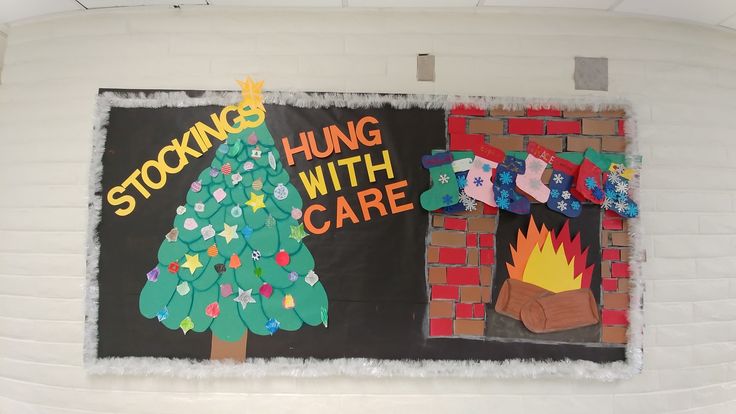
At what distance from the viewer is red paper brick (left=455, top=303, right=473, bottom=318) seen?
5.35 feet

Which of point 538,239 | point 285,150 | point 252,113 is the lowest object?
point 538,239

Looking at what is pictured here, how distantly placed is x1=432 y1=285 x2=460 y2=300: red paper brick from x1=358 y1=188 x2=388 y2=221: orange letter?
1.25 ft

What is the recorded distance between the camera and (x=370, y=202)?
1.66 m

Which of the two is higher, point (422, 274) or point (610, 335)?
point (422, 274)

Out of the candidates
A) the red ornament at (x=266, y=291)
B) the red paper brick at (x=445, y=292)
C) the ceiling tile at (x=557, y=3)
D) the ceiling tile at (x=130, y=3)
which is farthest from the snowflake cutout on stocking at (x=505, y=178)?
the ceiling tile at (x=130, y=3)

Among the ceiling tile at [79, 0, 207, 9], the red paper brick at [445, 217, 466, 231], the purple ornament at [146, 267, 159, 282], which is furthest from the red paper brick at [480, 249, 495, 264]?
the ceiling tile at [79, 0, 207, 9]

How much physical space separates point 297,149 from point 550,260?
Result: 3.80 ft

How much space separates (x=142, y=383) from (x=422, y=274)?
125cm

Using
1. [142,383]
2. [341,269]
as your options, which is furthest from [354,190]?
[142,383]

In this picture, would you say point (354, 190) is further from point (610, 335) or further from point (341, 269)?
point (610, 335)

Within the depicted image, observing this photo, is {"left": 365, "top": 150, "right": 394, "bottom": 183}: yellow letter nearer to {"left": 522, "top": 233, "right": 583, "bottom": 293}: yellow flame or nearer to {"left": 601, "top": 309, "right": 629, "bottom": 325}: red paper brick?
{"left": 522, "top": 233, "right": 583, "bottom": 293}: yellow flame

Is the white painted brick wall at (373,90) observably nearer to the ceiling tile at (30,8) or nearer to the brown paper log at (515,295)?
the ceiling tile at (30,8)

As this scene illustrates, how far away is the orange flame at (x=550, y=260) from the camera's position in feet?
5.39

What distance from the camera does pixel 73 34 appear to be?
1.75 m
